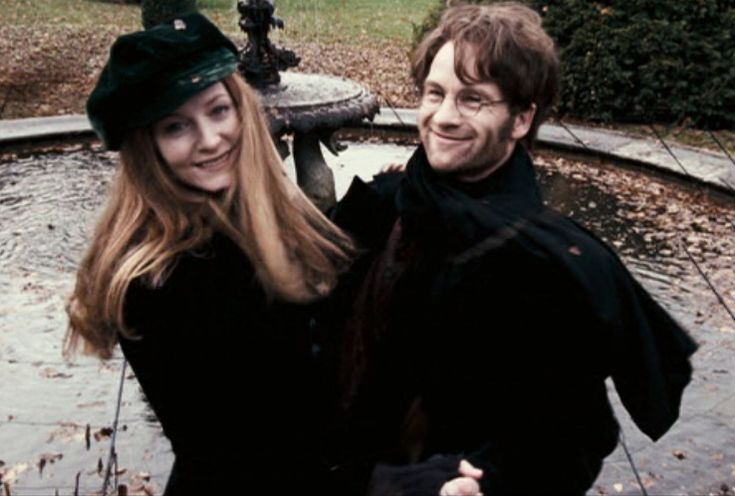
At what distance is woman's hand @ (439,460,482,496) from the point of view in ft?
6.24

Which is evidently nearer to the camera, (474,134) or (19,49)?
(474,134)

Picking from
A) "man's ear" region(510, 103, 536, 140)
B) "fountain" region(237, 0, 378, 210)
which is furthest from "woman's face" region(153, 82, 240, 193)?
"fountain" region(237, 0, 378, 210)

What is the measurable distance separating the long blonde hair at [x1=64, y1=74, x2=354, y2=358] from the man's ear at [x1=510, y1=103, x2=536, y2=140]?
1.97ft

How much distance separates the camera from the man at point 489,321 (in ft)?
6.24

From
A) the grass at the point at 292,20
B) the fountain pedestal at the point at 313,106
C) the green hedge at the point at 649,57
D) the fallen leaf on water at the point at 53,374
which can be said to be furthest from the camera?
the grass at the point at 292,20

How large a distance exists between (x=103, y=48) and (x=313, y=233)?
1652 cm

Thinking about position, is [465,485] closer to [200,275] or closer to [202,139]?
[200,275]

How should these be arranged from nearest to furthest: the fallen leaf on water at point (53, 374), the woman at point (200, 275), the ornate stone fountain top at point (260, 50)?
1. the woman at point (200, 275)
2. the fallen leaf on water at point (53, 374)
3. the ornate stone fountain top at point (260, 50)

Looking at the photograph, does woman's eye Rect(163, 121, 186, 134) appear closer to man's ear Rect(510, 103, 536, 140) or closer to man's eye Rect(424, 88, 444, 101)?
man's eye Rect(424, 88, 444, 101)

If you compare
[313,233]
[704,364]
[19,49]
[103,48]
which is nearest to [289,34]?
[103,48]

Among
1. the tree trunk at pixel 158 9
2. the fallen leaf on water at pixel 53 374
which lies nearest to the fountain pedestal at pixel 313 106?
the fallen leaf on water at pixel 53 374

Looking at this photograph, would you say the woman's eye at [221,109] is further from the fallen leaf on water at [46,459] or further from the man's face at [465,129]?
the fallen leaf on water at [46,459]

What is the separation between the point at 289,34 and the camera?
68.8 ft

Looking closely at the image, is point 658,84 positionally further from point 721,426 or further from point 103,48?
point 103,48
